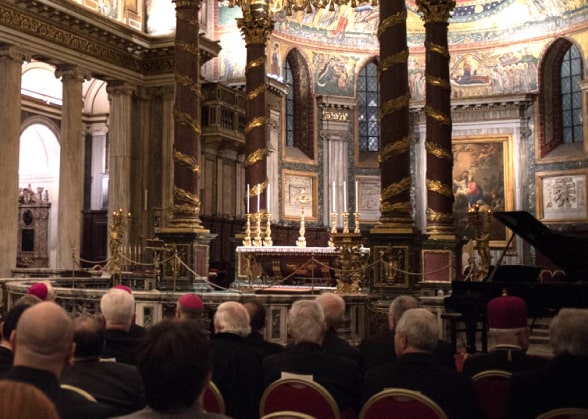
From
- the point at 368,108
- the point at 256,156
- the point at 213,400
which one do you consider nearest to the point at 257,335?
the point at 213,400

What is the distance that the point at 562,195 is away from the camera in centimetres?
2605

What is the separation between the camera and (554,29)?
26.4 metres

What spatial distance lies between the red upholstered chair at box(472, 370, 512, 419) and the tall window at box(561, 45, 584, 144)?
2434cm

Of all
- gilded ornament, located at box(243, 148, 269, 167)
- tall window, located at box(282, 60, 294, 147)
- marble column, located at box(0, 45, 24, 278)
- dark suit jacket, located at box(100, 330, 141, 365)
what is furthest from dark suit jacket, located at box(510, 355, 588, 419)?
tall window, located at box(282, 60, 294, 147)

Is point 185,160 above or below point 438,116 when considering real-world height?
below

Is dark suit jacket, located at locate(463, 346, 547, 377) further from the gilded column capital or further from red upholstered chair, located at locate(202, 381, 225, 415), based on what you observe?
the gilded column capital

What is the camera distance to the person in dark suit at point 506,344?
4.48 m

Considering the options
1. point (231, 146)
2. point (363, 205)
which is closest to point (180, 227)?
point (231, 146)

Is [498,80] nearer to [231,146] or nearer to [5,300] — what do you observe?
[231,146]

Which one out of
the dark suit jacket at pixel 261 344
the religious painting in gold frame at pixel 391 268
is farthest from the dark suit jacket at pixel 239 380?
the religious painting in gold frame at pixel 391 268

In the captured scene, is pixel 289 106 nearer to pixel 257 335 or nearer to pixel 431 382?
pixel 257 335

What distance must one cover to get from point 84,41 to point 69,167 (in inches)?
151

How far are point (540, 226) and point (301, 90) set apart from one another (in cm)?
1937

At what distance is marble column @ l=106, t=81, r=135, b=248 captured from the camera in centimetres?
2244
